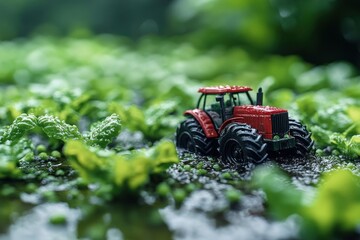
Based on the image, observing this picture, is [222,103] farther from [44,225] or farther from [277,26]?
[277,26]

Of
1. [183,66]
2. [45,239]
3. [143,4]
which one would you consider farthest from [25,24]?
[45,239]

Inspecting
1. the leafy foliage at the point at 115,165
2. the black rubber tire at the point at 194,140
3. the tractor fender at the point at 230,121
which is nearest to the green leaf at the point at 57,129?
the leafy foliage at the point at 115,165

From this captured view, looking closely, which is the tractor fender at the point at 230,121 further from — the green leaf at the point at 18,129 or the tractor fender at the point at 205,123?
the green leaf at the point at 18,129

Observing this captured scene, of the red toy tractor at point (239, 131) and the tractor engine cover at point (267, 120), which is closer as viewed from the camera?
the red toy tractor at point (239, 131)

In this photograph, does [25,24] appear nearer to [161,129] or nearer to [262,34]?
[262,34]

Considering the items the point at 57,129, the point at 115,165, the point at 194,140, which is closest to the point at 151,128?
the point at 194,140

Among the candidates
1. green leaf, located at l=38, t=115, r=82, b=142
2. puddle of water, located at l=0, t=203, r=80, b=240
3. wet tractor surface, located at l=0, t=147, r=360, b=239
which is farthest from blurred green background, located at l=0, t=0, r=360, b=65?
puddle of water, located at l=0, t=203, r=80, b=240

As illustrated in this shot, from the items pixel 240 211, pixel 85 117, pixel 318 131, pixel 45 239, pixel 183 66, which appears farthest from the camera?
pixel 183 66
